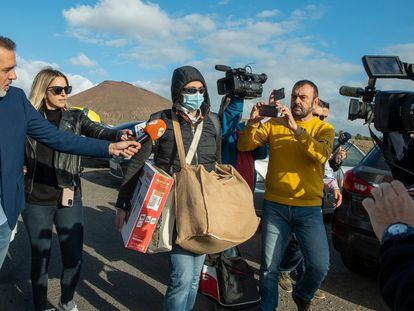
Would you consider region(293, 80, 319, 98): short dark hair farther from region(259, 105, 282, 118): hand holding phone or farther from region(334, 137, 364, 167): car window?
region(334, 137, 364, 167): car window

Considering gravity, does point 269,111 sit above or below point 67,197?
above

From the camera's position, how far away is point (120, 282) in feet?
14.4

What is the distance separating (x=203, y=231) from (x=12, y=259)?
3248mm

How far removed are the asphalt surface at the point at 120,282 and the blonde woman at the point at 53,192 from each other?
55 centimetres

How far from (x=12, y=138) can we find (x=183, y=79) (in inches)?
47.5

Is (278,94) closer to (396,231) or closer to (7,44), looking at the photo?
(7,44)

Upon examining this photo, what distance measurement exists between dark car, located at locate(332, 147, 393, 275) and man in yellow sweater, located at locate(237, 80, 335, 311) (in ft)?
2.60

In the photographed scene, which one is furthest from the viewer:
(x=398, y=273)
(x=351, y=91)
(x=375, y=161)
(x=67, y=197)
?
(x=375, y=161)

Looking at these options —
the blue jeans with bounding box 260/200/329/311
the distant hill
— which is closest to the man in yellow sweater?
the blue jeans with bounding box 260/200/329/311

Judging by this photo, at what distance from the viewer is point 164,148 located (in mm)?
3027

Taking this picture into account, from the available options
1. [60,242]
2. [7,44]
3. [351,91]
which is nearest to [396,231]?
[351,91]

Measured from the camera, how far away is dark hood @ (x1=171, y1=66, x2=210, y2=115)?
306 cm

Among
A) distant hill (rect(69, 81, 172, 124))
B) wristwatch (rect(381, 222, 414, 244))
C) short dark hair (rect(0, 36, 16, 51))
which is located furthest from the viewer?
distant hill (rect(69, 81, 172, 124))

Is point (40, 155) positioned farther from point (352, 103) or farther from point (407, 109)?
point (407, 109)
